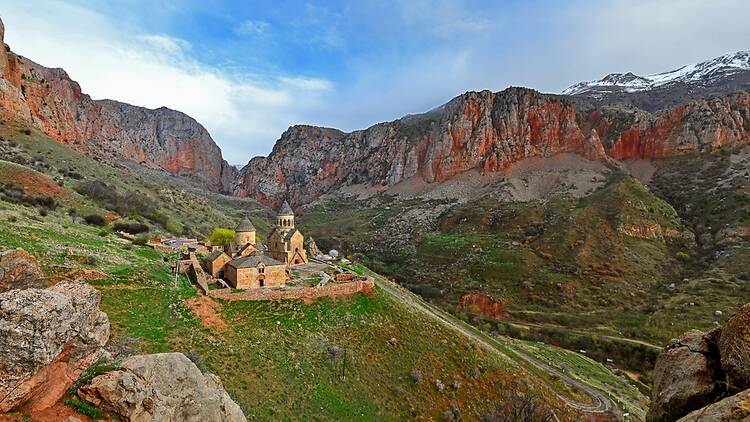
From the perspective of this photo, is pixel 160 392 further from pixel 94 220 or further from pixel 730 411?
pixel 94 220

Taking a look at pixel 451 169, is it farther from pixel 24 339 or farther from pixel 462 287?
pixel 24 339

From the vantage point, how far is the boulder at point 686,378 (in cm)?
934

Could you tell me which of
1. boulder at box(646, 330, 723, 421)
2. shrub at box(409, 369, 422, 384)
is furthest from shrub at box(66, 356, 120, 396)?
shrub at box(409, 369, 422, 384)

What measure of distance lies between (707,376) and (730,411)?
3106 millimetres

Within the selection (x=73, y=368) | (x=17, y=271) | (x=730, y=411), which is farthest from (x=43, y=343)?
(x=730, y=411)

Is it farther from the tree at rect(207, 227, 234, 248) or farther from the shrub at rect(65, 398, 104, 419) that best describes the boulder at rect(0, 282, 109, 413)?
the tree at rect(207, 227, 234, 248)

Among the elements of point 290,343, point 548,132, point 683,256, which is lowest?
point 290,343

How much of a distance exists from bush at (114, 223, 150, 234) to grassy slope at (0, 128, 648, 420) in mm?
7708

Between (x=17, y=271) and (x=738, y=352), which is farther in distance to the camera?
(x=17, y=271)

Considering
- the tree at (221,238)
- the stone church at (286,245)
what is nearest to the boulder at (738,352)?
the stone church at (286,245)

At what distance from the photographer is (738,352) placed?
8555mm

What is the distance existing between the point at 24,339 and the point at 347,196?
170559 mm

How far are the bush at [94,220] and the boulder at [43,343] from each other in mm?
37698

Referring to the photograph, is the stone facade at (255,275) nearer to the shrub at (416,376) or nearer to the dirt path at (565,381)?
the shrub at (416,376)
